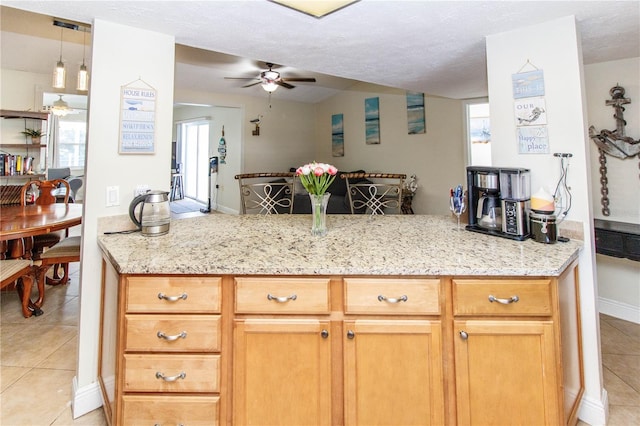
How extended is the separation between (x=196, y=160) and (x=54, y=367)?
738 cm

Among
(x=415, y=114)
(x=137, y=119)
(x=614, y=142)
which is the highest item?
(x=415, y=114)

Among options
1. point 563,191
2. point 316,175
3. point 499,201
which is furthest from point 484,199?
point 316,175

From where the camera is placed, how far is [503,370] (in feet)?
3.93

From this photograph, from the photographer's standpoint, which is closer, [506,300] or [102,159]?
[506,300]

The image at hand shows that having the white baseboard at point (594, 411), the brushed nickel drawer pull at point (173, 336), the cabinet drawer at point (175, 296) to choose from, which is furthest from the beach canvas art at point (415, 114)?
the brushed nickel drawer pull at point (173, 336)

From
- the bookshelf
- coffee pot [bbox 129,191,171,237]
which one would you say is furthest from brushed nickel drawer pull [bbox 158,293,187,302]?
the bookshelf

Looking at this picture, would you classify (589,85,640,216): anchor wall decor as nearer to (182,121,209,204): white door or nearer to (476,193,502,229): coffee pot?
(476,193,502,229): coffee pot

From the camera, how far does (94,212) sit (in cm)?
169

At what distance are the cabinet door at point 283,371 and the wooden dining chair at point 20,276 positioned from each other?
227 centimetres

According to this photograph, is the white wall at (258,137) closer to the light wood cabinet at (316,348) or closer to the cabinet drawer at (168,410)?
the light wood cabinet at (316,348)

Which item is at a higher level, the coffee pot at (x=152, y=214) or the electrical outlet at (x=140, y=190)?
the electrical outlet at (x=140, y=190)

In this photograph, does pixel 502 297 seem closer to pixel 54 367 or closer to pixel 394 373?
pixel 394 373

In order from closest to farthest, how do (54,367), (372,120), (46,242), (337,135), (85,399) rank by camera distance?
(85,399) < (54,367) < (46,242) < (372,120) < (337,135)

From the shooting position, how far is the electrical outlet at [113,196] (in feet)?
5.66
